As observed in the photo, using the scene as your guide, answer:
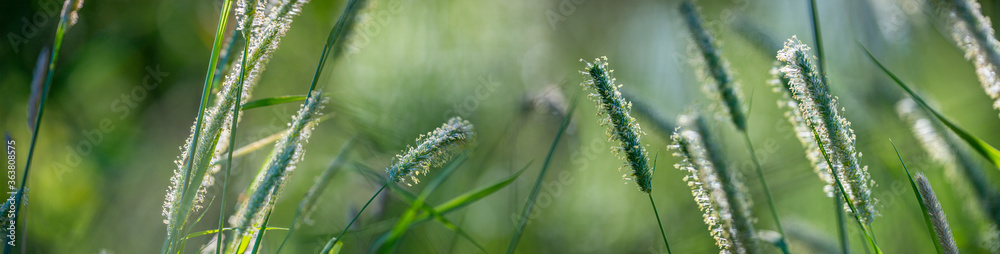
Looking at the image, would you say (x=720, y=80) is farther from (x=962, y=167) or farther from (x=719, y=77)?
(x=962, y=167)

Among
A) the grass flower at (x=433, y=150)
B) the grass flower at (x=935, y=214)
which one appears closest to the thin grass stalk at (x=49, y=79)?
the grass flower at (x=433, y=150)

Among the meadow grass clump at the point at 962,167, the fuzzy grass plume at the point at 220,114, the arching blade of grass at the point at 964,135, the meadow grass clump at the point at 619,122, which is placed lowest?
the meadow grass clump at the point at 962,167

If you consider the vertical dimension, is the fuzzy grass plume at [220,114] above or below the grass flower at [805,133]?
above

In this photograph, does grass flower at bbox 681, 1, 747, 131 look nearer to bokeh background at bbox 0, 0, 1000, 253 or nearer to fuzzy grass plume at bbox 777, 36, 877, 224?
fuzzy grass plume at bbox 777, 36, 877, 224

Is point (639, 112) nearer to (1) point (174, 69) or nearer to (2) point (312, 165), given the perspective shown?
(2) point (312, 165)

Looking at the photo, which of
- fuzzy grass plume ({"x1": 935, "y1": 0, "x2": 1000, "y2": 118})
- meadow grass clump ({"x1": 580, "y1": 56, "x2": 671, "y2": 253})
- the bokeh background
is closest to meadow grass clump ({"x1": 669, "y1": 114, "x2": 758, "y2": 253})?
meadow grass clump ({"x1": 580, "y1": 56, "x2": 671, "y2": 253})

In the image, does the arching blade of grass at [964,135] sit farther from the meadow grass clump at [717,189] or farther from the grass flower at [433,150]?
the grass flower at [433,150]

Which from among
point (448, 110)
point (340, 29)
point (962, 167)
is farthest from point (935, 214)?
point (448, 110)
